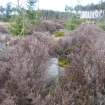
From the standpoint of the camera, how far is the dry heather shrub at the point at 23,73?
5.52 metres

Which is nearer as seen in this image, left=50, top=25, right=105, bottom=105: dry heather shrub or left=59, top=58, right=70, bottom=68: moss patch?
left=50, top=25, right=105, bottom=105: dry heather shrub

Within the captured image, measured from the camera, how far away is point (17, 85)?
5.63 metres

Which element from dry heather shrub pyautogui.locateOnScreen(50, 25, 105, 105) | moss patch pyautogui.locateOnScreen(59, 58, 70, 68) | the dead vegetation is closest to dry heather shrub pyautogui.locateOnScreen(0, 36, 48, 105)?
the dead vegetation

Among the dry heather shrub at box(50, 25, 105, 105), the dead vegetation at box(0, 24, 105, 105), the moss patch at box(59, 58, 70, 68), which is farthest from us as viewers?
the moss patch at box(59, 58, 70, 68)

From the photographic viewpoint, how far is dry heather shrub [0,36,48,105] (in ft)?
18.1

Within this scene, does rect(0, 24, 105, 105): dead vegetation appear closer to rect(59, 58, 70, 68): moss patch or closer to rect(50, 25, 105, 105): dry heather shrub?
rect(50, 25, 105, 105): dry heather shrub

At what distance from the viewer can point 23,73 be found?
5773 millimetres

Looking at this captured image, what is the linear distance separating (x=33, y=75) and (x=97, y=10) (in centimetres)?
4070

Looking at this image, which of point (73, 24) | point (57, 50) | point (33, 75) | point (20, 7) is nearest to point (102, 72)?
point (33, 75)

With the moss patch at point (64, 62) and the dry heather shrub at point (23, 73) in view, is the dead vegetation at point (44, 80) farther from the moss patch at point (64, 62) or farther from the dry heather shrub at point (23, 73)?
the moss patch at point (64, 62)

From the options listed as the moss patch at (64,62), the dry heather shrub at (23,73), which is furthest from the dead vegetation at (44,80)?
the moss patch at (64,62)

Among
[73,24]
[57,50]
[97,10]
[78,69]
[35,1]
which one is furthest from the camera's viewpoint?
[97,10]

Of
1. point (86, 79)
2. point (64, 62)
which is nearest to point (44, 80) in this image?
point (86, 79)

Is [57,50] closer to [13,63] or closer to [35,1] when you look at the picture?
[13,63]
